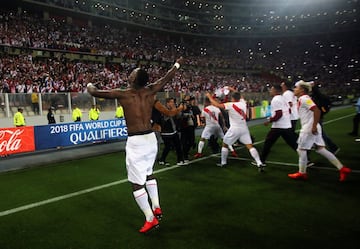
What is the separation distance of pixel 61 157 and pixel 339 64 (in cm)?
5570

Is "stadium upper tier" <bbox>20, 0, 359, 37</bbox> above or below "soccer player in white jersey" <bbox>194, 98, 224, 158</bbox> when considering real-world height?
above

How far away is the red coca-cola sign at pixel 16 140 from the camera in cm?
1029

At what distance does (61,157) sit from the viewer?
423 inches

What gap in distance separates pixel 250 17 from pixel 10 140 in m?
56.9

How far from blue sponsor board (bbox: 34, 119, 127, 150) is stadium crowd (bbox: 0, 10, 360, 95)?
2730 mm

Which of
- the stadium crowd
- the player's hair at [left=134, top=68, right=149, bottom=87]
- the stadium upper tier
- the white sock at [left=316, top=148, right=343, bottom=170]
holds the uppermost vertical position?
the stadium upper tier

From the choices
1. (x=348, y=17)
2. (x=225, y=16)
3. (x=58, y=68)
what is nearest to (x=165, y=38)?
(x=225, y=16)

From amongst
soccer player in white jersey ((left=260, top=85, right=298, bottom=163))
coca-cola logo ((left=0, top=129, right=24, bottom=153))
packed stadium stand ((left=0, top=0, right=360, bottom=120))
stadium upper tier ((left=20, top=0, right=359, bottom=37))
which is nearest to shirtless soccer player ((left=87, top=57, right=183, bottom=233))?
soccer player in white jersey ((left=260, top=85, right=298, bottom=163))

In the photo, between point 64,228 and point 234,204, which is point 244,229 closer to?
point 234,204

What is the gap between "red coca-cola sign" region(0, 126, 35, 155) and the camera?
10.3 meters

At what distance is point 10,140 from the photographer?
10.5m

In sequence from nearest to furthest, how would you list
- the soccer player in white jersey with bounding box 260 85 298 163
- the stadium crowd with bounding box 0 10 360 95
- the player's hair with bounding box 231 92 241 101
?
the soccer player in white jersey with bounding box 260 85 298 163 → the player's hair with bounding box 231 92 241 101 → the stadium crowd with bounding box 0 10 360 95

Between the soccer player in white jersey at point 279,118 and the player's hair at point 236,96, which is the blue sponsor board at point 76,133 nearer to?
the player's hair at point 236,96

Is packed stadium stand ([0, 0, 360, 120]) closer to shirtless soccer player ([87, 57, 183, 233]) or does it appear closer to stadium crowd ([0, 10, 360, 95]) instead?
stadium crowd ([0, 10, 360, 95])
